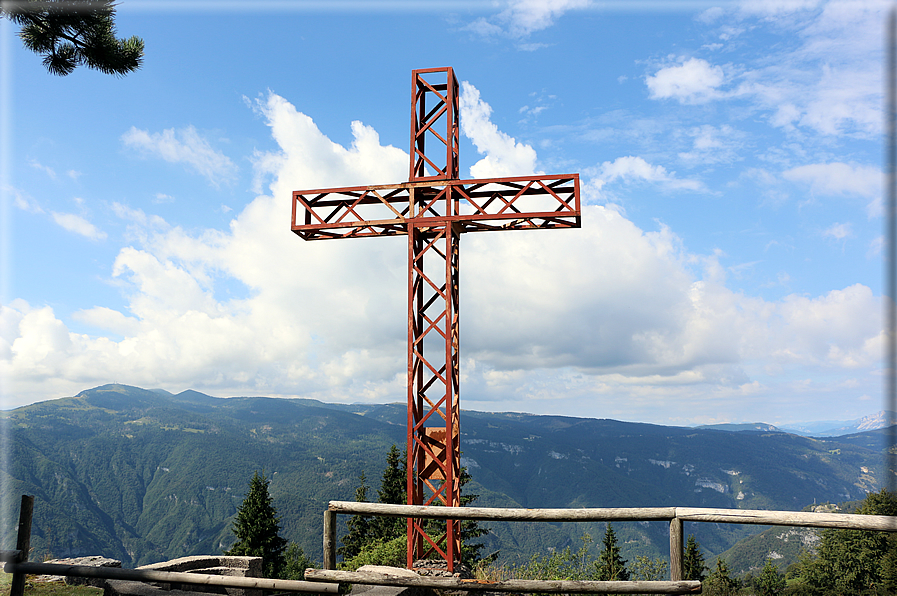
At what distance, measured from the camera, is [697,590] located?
16.8ft

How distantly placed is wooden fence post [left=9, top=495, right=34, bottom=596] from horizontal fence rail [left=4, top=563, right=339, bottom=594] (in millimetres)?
166

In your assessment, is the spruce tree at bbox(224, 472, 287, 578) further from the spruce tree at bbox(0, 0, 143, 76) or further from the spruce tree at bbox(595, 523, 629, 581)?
the spruce tree at bbox(0, 0, 143, 76)

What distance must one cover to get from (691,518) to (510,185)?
20.9 ft

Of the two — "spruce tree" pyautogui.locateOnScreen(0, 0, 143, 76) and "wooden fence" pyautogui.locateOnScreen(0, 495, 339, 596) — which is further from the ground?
"spruce tree" pyautogui.locateOnScreen(0, 0, 143, 76)

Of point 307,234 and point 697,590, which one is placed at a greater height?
point 307,234

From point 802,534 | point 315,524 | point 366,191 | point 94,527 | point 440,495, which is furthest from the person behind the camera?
point 94,527

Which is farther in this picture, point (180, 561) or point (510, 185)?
point (180, 561)

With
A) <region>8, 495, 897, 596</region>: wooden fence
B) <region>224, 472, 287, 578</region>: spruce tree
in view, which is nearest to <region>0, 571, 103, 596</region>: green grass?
<region>8, 495, 897, 596</region>: wooden fence

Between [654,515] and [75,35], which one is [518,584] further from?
[75,35]

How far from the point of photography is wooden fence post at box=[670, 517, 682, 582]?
208 inches

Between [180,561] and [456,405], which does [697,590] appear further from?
[180,561]

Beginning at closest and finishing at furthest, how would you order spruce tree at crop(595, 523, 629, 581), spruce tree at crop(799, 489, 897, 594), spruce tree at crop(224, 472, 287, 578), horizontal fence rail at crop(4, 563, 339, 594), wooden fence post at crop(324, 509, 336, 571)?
1. horizontal fence rail at crop(4, 563, 339, 594)
2. wooden fence post at crop(324, 509, 336, 571)
3. spruce tree at crop(595, 523, 629, 581)
4. spruce tree at crop(799, 489, 897, 594)
5. spruce tree at crop(224, 472, 287, 578)

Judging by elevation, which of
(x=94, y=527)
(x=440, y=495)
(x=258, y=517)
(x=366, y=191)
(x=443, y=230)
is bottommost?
(x=94, y=527)

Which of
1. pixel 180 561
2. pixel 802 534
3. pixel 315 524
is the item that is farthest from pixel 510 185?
pixel 315 524
